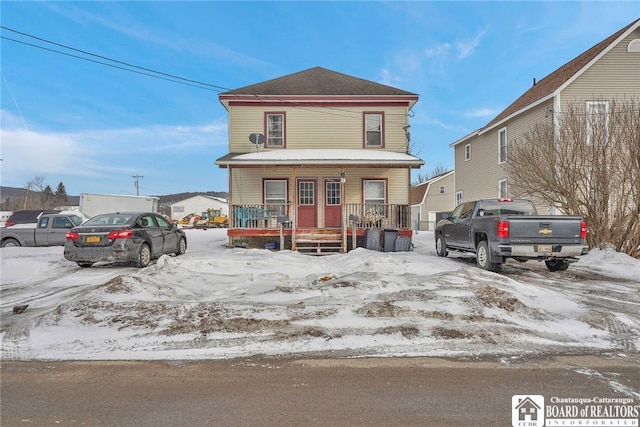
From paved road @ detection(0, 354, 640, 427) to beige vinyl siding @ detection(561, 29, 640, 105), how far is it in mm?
15465

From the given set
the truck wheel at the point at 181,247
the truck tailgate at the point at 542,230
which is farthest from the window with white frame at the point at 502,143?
the truck wheel at the point at 181,247

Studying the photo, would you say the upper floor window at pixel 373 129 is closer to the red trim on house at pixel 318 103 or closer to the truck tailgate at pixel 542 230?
the red trim on house at pixel 318 103

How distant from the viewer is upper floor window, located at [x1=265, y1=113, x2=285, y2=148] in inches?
625

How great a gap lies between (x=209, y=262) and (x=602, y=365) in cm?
740

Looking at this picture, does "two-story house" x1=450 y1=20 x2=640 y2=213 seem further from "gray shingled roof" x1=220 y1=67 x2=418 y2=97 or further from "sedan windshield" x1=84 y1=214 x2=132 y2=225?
"sedan windshield" x1=84 y1=214 x2=132 y2=225

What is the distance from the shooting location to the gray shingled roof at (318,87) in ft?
51.8

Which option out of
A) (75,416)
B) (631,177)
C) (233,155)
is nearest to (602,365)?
(75,416)

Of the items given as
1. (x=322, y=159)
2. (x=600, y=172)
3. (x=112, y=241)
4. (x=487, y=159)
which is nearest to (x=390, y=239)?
(x=322, y=159)

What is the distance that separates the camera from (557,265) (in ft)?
30.0

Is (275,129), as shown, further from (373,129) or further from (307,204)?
(373,129)

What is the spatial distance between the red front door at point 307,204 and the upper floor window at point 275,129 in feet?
6.51

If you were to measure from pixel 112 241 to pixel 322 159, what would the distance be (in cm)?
729

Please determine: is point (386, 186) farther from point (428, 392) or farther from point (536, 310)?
point (428, 392)

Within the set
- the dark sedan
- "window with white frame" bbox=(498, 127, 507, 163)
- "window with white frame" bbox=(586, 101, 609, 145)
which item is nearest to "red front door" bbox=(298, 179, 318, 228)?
the dark sedan
